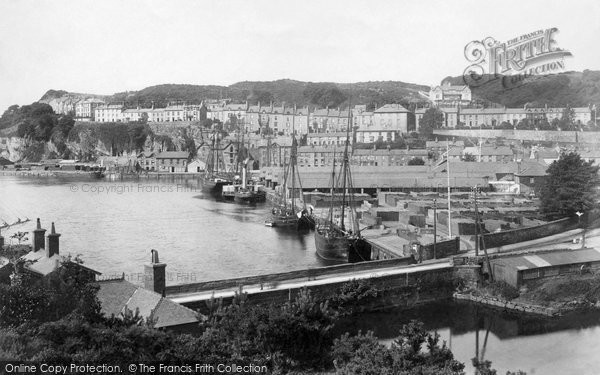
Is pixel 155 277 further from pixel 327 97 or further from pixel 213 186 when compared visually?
pixel 327 97

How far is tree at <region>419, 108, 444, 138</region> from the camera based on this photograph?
63.3 m

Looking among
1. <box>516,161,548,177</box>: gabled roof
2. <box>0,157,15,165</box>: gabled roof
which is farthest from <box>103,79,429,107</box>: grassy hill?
<box>516,161,548,177</box>: gabled roof

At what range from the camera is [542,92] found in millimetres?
68375

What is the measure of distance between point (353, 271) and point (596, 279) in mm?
5764

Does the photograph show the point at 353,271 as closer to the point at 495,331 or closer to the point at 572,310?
the point at 495,331

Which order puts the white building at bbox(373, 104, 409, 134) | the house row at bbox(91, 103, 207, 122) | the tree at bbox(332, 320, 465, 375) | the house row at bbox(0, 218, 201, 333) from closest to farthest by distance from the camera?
the tree at bbox(332, 320, 465, 375) < the house row at bbox(0, 218, 201, 333) < the white building at bbox(373, 104, 409, 134) < the house row at bbox(91, 103, 207, 122)

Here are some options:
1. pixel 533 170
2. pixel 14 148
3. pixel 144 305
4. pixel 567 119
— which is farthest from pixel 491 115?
pixel 144 305

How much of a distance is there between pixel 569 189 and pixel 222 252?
12.1 meters

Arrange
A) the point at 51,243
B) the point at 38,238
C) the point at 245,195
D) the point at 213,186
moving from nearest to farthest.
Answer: the point at 51,243 → the point at 38,238 → the point at 245,195 → the point at 213,186

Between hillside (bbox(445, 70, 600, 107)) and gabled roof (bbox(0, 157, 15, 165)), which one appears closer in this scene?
hillside (bbox(445, 70, 600, 107))

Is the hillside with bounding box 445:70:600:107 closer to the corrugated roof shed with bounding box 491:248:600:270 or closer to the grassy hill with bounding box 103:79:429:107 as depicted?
the grassy hill with bounding box 103:79:429:107

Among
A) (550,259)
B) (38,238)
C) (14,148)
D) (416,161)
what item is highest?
(14,148)

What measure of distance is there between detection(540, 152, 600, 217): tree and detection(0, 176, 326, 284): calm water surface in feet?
28.3

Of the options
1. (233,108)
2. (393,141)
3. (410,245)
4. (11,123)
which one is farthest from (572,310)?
(11,123)
